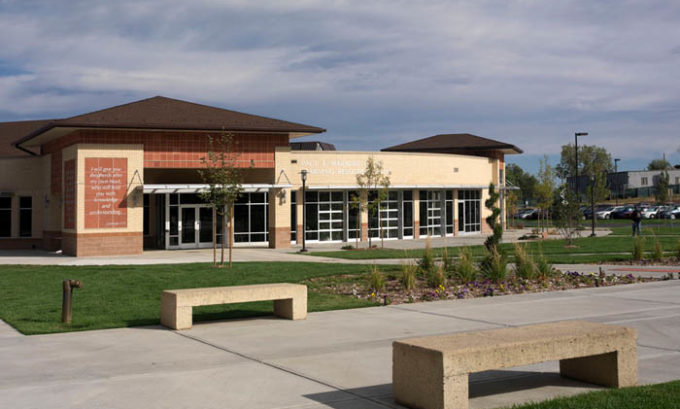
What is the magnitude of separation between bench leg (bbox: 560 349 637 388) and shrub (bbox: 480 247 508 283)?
29.0ft

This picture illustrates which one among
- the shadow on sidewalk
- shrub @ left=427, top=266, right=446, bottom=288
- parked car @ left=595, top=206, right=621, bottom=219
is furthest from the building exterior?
parked car @ left=595, top=206, right=621, bottom=219

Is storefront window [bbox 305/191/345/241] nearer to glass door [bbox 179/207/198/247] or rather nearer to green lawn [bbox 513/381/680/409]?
Answer: glass door [bbox 179/207/198/247]

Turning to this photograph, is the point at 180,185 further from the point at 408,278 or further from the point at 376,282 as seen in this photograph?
the point at 408,278

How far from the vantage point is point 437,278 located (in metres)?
15.8

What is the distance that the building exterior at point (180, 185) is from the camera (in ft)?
101

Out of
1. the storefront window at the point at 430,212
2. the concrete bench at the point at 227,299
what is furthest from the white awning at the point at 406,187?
the concrete bench at the point at 227,299

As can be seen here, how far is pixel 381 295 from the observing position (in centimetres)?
1528

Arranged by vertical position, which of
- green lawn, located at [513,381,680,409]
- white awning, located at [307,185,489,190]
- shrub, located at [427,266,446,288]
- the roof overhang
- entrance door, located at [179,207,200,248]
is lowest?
green lawn, located at [513,381,680,409]

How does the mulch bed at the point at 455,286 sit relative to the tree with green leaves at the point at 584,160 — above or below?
below

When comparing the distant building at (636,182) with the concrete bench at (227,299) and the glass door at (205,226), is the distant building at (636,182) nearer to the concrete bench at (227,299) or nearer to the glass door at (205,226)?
the glass door at (205,226)

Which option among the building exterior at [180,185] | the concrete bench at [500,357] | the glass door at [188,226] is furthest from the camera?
the glass door at [188,226]

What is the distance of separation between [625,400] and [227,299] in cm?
683

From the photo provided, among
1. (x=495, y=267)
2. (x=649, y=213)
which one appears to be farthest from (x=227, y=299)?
(x=649, y=213)

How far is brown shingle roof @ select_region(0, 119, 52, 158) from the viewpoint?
4294 cm
